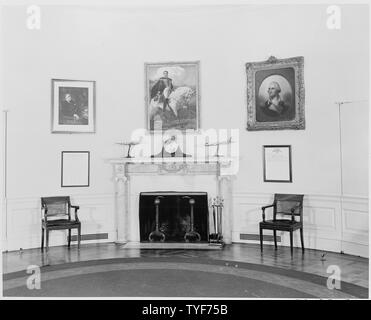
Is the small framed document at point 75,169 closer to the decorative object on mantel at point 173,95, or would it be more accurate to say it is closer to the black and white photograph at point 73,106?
A: the black and white photograph at point 73,106

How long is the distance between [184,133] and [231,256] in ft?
7.67

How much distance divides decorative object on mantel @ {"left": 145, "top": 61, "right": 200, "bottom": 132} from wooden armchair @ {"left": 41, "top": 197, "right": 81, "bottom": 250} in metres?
1.99

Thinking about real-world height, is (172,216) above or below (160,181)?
below

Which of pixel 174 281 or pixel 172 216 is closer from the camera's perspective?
pixel 174 281

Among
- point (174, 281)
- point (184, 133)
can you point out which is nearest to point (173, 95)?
point (184, 133)

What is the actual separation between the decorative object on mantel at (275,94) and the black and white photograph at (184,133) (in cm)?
2

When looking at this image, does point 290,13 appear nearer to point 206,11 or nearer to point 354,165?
point 206,11

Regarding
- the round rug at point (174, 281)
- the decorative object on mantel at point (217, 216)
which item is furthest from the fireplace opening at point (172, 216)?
the round rug at point (174, 281)

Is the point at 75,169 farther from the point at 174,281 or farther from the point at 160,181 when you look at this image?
the point at 174,281

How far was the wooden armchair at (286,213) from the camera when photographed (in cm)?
630

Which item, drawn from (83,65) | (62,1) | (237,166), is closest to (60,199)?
(83,65)

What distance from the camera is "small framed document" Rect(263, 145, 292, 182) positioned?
275 inches

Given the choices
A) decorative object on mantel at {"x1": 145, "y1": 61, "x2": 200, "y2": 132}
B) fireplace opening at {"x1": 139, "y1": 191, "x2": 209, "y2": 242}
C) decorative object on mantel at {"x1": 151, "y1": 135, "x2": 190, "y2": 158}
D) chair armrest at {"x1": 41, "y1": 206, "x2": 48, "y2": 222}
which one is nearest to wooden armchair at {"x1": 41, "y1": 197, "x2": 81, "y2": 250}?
chair armrest at {"x1": 41, "y1": 206, "x2": 48, "y2": 222}

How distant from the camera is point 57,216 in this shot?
721 cm
